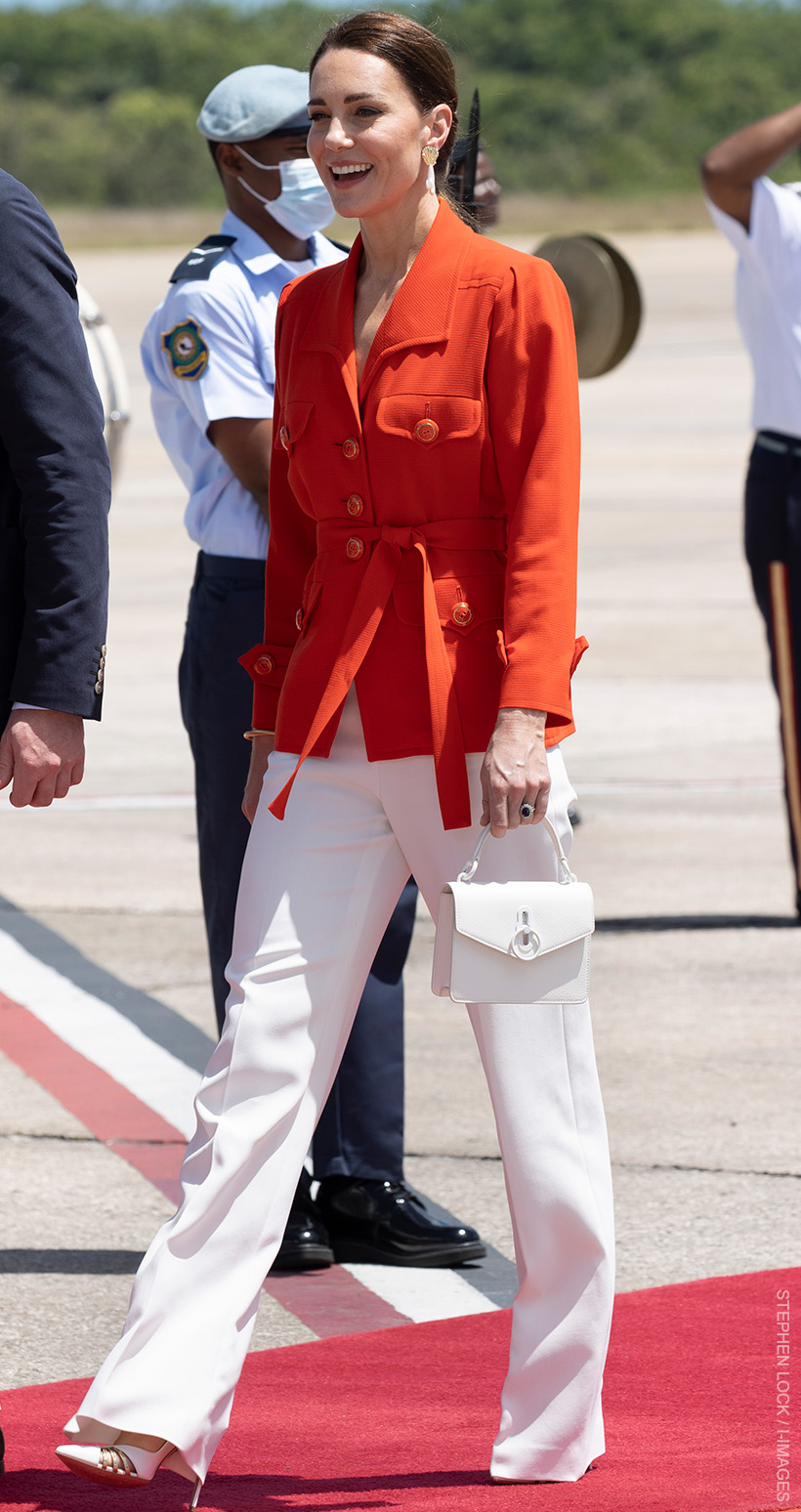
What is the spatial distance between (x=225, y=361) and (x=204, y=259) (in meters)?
0.24

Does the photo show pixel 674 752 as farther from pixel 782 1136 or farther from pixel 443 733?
pixel 443 733

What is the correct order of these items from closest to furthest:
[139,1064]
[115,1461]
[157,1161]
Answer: [115,1461] → [157,1161] → [139,1064]

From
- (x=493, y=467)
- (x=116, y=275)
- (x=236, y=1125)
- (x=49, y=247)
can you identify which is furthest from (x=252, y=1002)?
(x=116, y=275)

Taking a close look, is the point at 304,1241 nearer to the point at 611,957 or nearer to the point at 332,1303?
the point at 332,1303

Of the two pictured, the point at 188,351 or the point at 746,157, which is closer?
the point at 188,351

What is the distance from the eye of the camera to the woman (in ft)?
10.0

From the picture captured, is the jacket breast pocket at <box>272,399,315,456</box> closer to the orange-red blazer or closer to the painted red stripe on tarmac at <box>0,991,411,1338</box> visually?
the orange-red blazer

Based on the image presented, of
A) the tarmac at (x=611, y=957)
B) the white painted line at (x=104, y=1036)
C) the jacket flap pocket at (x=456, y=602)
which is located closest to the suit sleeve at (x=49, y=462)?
the jacket flap pocket at (x=456, y=602)

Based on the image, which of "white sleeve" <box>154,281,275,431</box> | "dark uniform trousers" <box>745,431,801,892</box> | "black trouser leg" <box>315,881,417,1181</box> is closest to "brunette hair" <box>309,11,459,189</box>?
"white sleeve" <box>154,281,275,431</box>

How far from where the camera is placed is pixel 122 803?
28.9 ft

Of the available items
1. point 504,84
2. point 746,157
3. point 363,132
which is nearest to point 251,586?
point 363,132

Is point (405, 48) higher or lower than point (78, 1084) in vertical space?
higher

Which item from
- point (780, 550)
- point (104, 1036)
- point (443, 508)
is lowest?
point (104, 1036)

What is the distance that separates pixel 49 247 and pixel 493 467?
672mm
